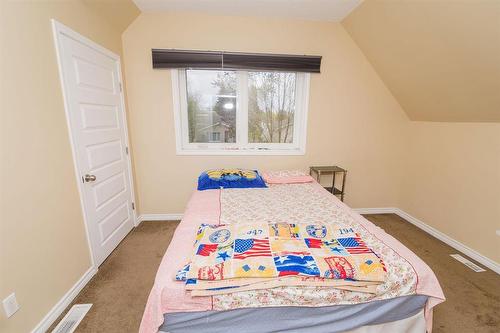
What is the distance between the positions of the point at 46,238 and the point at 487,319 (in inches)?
123

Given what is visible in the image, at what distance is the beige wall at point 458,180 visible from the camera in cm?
218

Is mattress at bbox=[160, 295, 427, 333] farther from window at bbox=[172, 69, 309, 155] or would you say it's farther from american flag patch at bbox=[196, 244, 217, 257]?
window at bbox=[172, 69, 309, 155]

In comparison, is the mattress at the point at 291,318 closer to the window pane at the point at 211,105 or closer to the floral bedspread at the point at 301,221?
the floral bedspread at the point at 301,221

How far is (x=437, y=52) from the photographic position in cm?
203

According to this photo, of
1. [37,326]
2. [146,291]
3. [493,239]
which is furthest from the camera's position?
[493,239]

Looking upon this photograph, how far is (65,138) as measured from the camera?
1734 mm

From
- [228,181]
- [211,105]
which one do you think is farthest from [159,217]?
[211,105]

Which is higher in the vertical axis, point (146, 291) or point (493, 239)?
point (493, 239)

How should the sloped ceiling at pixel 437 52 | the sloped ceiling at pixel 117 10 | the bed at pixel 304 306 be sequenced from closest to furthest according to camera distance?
the bed at pixel 304 306 → the sloped ceiling at pixel 437 52 → the sloped ceiling at pixel 117 10

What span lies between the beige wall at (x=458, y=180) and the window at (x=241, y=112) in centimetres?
155

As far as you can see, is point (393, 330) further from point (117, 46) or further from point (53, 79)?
point (117, 46)

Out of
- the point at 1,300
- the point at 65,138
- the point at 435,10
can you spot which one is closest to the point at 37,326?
the point at 1,300

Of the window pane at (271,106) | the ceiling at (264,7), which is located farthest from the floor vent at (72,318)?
the ceiling at (264,7)

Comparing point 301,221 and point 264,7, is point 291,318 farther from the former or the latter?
point 264,7
